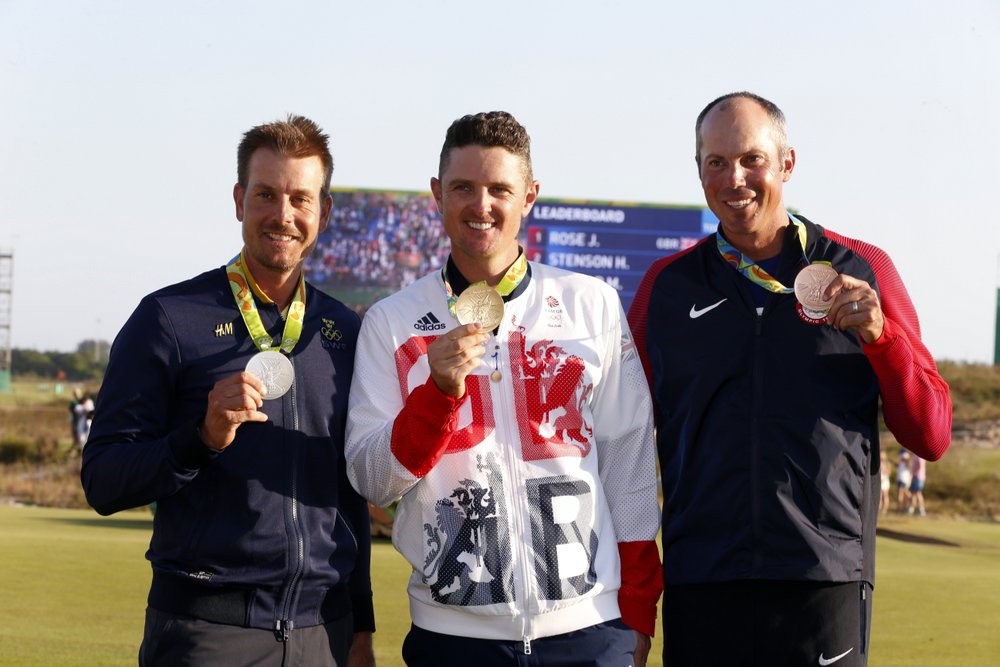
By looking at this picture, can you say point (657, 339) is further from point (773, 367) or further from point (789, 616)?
point (789, 616)

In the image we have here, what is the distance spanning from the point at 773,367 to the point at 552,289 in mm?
818

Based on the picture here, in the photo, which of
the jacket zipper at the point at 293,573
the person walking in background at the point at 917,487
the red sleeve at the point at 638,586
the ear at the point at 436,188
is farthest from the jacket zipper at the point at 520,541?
the person walking in background at the point at 917,487

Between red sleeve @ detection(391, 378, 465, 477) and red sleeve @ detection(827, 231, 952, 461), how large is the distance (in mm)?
1435

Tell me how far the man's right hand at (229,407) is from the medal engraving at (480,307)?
0.64 meters

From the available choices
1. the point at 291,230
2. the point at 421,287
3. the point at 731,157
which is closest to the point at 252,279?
the point at 291,230

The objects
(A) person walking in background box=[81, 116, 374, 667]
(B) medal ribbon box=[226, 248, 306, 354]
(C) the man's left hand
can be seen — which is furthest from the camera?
(B) medal ribbon box=[226, 248, 306, 354]

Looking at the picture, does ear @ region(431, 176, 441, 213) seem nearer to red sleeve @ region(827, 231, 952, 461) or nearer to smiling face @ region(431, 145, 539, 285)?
smiling face @ region(431, 145, 539, 285)

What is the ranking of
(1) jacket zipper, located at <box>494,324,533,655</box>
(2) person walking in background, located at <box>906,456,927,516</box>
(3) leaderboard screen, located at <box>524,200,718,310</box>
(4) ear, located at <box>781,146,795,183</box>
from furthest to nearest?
1. (2) person walking in background, located at <box>906,456,927,516</box>
2. (3) leaderboard screen, located at <box>524,200,718,310</box>
3. (4) ear, located at <box>781,146,795,183</box>
4. (1) jacket zipper, located at <box>494,324,533,655</box>

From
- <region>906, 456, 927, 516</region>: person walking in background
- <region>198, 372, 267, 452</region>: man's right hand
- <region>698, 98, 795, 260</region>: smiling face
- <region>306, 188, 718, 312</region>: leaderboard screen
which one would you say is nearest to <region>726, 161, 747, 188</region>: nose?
<region>698, 98, 795, 260</region>: smiling face

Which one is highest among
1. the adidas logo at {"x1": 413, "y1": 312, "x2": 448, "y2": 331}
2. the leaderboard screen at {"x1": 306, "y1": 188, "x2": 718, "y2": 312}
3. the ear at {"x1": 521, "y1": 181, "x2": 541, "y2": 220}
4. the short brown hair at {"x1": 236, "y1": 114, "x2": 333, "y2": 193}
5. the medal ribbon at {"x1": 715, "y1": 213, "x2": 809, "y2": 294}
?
the leaderboard screen at {"x1": 306, "y1": 188, "x2": 718, "y2": 312}

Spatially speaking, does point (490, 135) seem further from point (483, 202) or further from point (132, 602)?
point (132, 602)

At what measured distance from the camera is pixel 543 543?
3.44 metres

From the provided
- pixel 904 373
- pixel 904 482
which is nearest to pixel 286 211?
pixel 904 373

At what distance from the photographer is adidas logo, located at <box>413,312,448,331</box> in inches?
145
